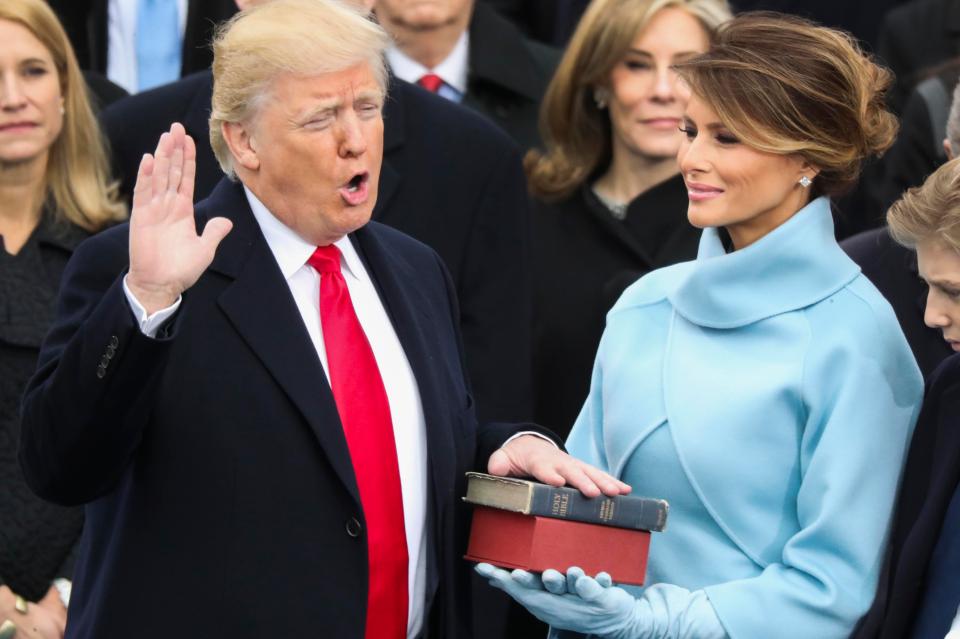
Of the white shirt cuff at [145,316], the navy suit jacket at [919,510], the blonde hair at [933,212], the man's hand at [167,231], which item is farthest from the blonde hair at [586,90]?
the white shirt cuff at [145,316]

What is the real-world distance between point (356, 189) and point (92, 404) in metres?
0.72

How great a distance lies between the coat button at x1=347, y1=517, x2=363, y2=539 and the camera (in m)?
3.29

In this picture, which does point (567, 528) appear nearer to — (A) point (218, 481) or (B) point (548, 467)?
(B) point (548, 467)

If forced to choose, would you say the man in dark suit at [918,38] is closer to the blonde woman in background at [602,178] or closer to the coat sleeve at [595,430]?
the blonde woman in background at [602,178]

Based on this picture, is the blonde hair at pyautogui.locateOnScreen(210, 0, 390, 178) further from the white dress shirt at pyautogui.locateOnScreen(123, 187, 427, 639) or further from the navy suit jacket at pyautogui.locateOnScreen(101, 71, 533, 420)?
the navy suit jacket at pyautogui.locateOnScreen(101, 71, 533, 420)

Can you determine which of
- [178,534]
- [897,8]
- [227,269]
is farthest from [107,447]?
[897,8]

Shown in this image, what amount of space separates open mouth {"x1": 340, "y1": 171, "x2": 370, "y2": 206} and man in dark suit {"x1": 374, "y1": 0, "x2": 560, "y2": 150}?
1.95 metres

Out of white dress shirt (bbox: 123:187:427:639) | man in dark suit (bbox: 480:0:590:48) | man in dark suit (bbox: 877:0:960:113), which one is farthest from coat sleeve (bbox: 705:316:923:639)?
man in dark suit (bbox: 480:0:590:48)

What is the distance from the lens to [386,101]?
4574mm

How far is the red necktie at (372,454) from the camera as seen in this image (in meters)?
3.35

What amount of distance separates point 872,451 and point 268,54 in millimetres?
1421

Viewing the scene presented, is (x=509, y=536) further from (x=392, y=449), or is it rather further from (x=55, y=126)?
(x=55, y=126)

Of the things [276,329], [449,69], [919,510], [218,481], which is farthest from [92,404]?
[449,69]

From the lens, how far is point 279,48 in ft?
11.0
